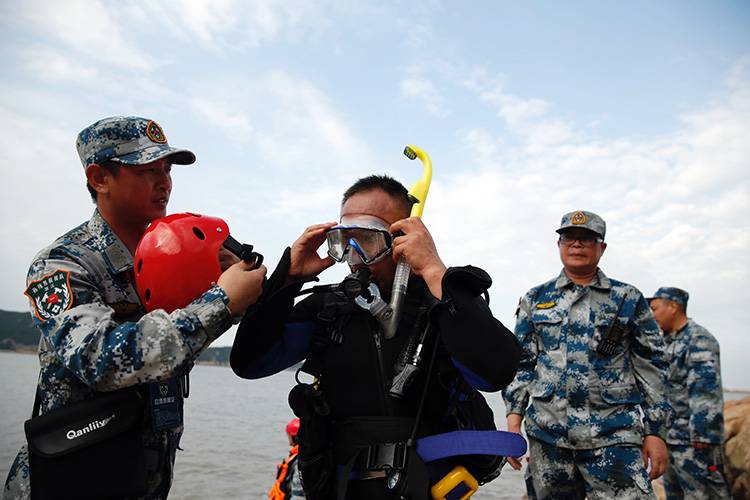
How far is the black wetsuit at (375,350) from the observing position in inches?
85.8

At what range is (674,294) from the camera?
A: 8.26m

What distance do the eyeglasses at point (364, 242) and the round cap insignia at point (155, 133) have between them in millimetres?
866

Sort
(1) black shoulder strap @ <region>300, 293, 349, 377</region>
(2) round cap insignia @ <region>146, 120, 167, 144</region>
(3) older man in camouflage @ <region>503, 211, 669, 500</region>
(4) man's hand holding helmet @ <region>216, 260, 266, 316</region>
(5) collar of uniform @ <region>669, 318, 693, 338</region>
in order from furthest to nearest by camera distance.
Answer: (5) collar of uniform @ <region>669, 318, 693, 338</region>, (3) older man in camouflage @ <region>503, 211, 669, 500</region>, (1) black shoulder strap @ <region>300, 293, 349, 377</region>, (2) round cap insignia @ <region>146, 120, 167, 144</region>, (4) man's hand holding helmet @ <region>216, 260, 266, 316</region>

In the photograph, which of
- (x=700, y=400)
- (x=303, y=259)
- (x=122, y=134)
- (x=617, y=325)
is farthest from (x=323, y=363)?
(x=700, y=400)

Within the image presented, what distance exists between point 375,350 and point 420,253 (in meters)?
0.48

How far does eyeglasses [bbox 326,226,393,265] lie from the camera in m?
2.55

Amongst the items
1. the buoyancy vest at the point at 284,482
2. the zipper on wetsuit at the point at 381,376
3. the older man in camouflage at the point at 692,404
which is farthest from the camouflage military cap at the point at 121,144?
the older man in camouflage at the point at 692,404

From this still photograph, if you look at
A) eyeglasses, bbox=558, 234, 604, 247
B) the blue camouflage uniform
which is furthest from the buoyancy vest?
the blue camouflage uniform

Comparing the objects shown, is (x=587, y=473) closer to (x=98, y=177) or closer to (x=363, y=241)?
(x=363, y=241)

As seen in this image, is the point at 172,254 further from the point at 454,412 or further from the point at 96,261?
the point at 454,412

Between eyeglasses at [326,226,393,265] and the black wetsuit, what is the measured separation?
24 cm

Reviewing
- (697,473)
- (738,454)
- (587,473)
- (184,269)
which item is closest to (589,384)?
(587,473)

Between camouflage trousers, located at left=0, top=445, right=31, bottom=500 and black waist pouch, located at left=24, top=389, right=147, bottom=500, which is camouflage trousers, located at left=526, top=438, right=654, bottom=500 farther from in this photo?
camouflage trousers, located at left=0, top=445, right=31, bottom=500

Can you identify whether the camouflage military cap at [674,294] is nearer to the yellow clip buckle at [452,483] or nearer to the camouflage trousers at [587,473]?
the camouflage trousers at [587,473]
